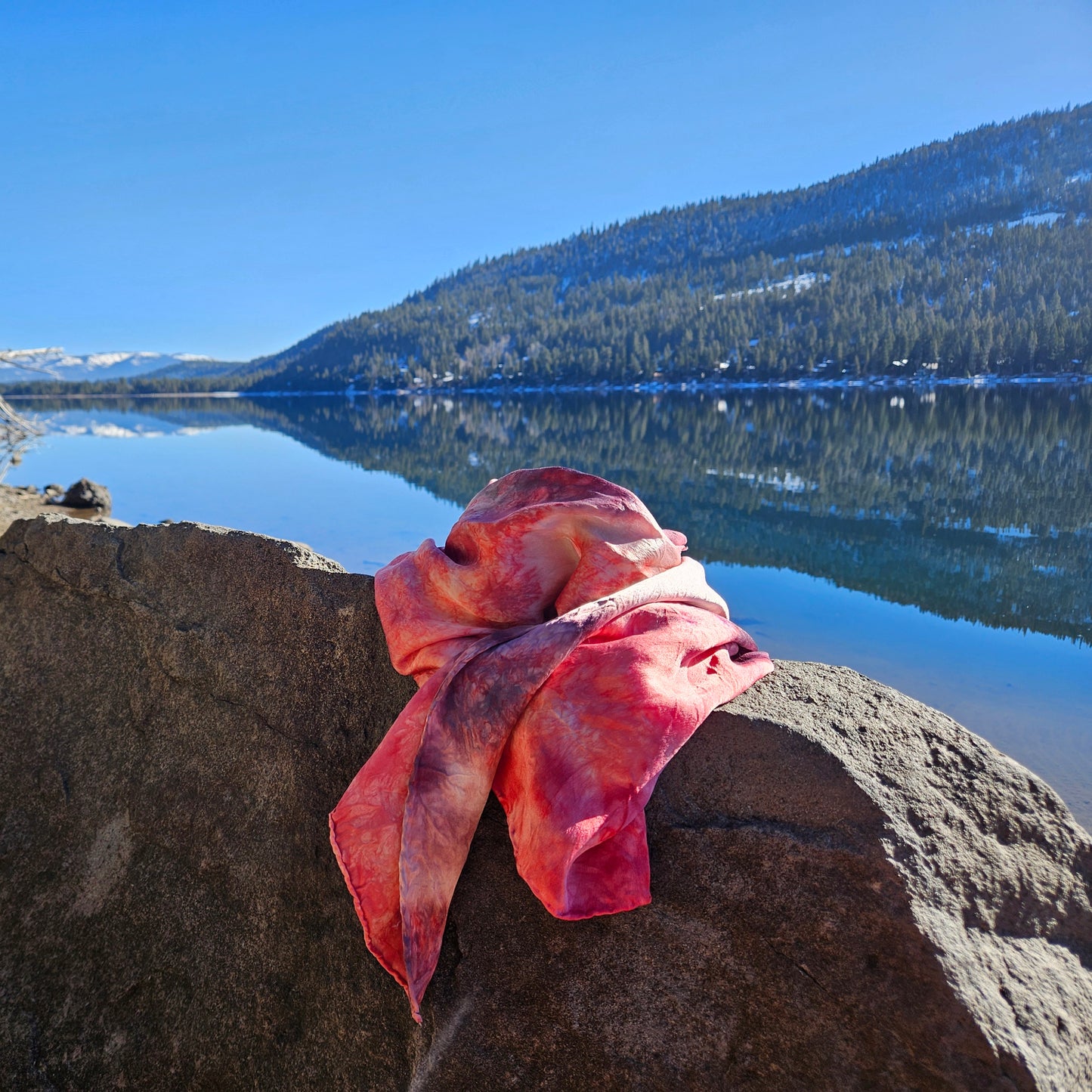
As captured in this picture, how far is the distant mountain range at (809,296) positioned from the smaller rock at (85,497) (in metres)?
73.0

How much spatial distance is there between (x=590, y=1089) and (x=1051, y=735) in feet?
15.7

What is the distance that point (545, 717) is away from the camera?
1578mm

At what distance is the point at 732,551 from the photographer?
9.62 metres

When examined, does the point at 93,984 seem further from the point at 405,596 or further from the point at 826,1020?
the point at 826,1020

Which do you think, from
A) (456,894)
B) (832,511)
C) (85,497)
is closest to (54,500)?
(85,497)

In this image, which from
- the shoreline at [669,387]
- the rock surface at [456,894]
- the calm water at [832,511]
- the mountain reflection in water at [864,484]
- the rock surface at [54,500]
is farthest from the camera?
the shoreline at [669,387]

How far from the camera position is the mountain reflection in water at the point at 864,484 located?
324 inches

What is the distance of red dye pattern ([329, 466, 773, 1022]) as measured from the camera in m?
1.45

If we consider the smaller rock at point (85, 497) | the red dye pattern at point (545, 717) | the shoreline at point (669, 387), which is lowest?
the shoreline at point (669, 387)

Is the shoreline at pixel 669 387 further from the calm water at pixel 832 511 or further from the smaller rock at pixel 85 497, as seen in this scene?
the smaller rock at pixel 85 497

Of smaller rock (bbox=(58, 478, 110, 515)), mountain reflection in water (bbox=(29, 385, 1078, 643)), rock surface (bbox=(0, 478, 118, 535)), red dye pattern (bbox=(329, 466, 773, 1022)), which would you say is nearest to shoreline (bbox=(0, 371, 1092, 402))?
mountain reflection in water (bbox=(29, 385, 1078, 643))

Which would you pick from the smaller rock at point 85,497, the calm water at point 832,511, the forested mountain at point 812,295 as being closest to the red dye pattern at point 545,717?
the calm water at point 832,511

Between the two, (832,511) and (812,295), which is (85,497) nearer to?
(832,511)

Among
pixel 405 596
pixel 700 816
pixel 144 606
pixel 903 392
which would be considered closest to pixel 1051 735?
pixel 700 816
